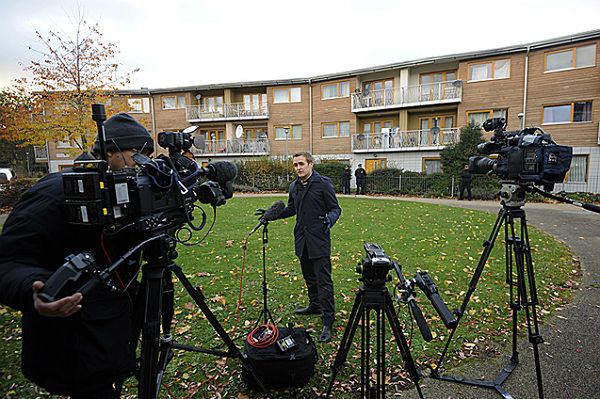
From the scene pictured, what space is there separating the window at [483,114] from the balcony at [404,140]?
1.35 metres

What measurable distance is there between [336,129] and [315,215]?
2325 cm

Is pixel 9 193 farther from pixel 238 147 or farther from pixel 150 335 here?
pixel 150 335

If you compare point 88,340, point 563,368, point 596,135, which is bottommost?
point 563,368

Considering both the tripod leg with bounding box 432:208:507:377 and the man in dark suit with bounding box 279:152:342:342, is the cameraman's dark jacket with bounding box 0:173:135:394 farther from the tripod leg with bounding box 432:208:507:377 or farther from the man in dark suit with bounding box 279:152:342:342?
the tripod leg with bounding box 432:208:507:377

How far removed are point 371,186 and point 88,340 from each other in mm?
21023

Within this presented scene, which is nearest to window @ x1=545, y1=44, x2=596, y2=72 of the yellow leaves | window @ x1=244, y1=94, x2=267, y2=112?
window @ x1=244, y1=94, x2=267, y2=112

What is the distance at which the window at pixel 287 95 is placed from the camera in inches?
1070

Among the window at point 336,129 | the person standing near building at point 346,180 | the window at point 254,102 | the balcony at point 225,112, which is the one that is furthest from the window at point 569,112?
the window at point 254,102

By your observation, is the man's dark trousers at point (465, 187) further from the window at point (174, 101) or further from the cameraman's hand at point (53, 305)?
the window at point (174, 101)

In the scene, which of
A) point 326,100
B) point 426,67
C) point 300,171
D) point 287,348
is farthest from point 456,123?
point 287,348

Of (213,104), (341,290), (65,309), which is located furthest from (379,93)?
(65,309)

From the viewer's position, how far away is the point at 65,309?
1.27m

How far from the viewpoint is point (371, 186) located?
21734mm

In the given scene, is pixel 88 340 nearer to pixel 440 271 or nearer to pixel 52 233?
pixel 52 233
